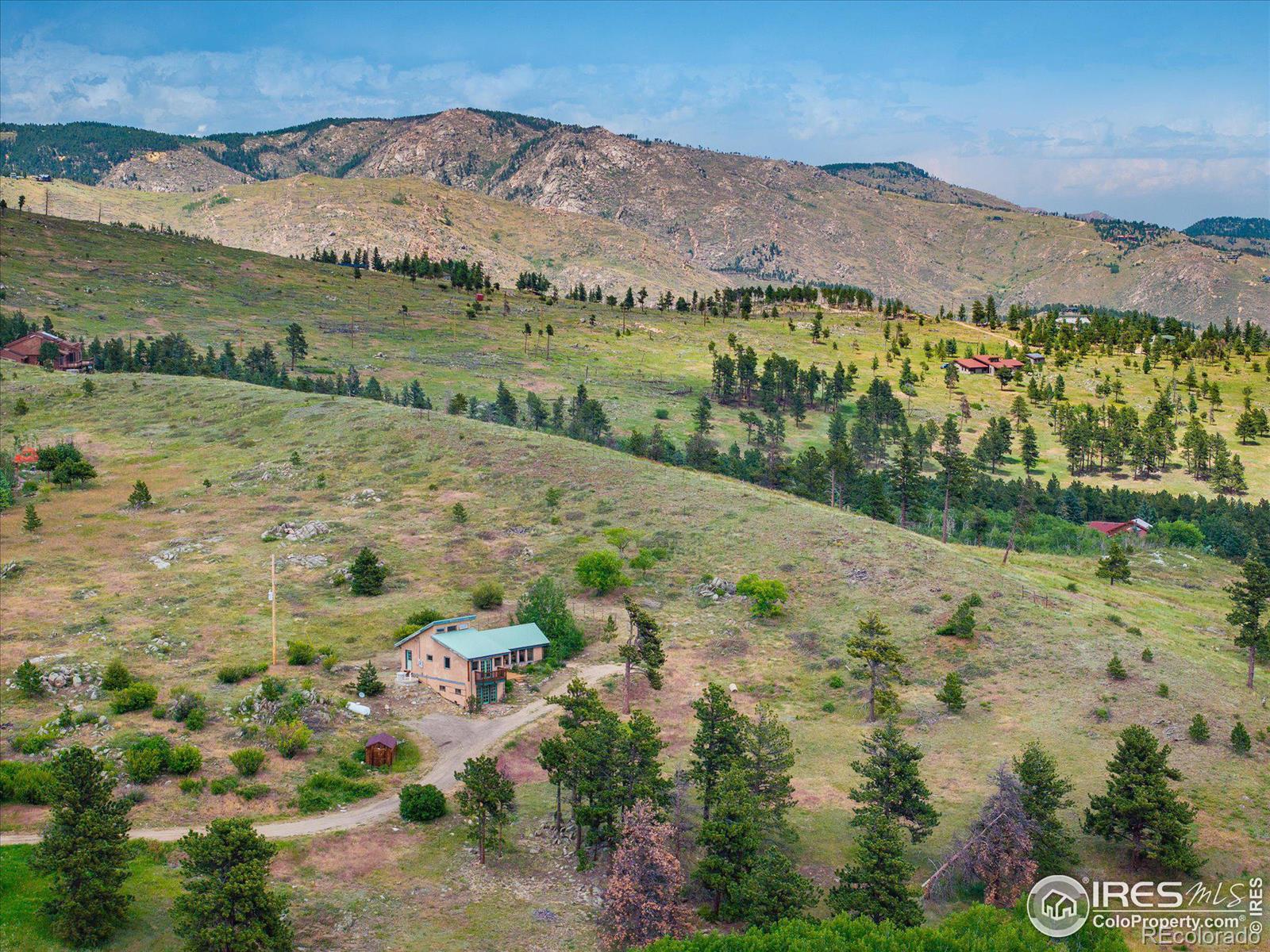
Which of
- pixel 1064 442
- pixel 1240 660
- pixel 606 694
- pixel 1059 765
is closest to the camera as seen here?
pixel 1059 765

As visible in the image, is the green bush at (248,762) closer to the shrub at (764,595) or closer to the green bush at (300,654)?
the green bush at (300,654)

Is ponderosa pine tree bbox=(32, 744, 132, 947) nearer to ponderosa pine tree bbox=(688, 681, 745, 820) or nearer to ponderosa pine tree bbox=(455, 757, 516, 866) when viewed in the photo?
ponderosa pine tree bbox=(455, 757, 516, 866)

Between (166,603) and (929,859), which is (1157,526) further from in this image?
(166,603)

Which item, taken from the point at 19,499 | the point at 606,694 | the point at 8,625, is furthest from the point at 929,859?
the point at 19,499

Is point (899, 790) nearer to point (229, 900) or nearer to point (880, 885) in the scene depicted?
point (880, 885)

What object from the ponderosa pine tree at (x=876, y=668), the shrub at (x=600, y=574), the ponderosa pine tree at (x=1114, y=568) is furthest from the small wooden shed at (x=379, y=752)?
the ponderosa pine tree at (x=1114, y=568)

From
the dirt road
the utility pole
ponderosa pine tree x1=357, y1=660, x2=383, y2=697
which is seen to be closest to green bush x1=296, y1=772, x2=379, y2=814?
the dirt road

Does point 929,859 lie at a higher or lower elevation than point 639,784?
lower

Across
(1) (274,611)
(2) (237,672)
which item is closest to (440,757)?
(2) (237,672)
